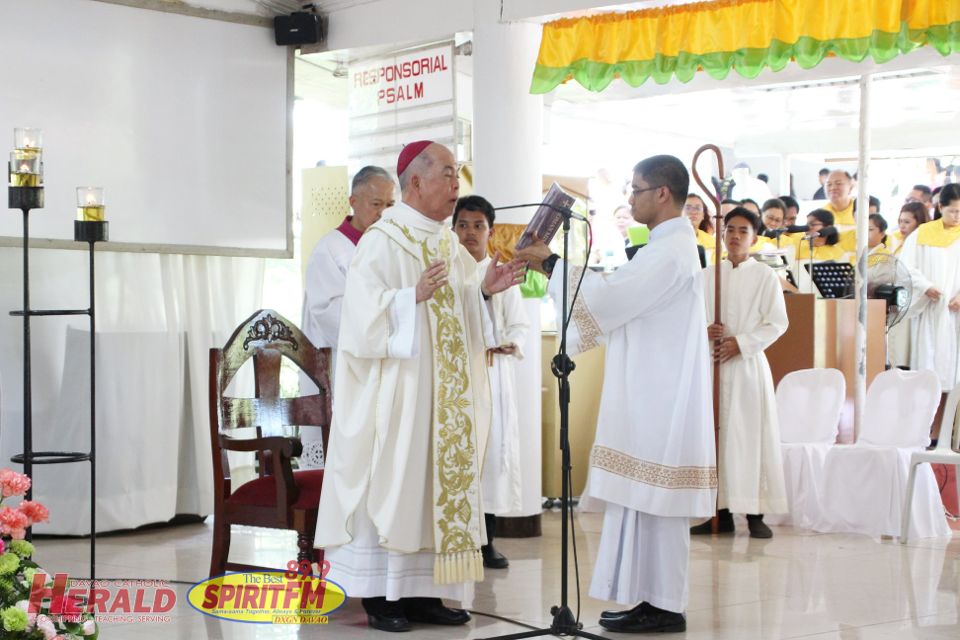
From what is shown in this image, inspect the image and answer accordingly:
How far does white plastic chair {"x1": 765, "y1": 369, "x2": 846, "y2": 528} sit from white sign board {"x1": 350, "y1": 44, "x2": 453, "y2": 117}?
285 cm

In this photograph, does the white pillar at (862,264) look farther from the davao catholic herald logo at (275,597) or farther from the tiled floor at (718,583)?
the davao catholic herald logo at (275,597)

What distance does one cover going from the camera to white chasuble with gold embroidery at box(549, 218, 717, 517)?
480 centimetres

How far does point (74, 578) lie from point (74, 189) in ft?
7.15

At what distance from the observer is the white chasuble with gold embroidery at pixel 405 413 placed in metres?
4.73

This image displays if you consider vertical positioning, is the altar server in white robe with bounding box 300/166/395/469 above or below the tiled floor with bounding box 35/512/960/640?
above

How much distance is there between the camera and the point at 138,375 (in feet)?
24.0

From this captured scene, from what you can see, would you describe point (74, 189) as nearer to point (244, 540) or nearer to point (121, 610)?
point (244, 540)

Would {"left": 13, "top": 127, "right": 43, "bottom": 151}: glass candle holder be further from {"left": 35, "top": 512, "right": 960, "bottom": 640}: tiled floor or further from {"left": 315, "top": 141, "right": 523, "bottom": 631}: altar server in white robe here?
{"left": 35, "top": 512, "right": 960, "bottom": 640}: tiled floor

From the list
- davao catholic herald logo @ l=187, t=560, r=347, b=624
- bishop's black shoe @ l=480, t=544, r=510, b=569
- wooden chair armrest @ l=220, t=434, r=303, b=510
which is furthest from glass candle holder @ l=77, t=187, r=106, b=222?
bishop's black shoe @ l=480, t=544, r=510, b=569

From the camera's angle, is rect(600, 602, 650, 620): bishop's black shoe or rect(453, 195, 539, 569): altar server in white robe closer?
rect(600, 602, 650, 620): bishop's black shoe

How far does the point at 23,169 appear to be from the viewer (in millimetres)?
5371

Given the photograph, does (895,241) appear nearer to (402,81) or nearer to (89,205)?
(402,81)

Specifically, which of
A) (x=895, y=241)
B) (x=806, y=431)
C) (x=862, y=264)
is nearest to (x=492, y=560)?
(x=806, y=431)

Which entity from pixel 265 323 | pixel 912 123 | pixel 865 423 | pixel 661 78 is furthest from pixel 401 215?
pixel 912 123
